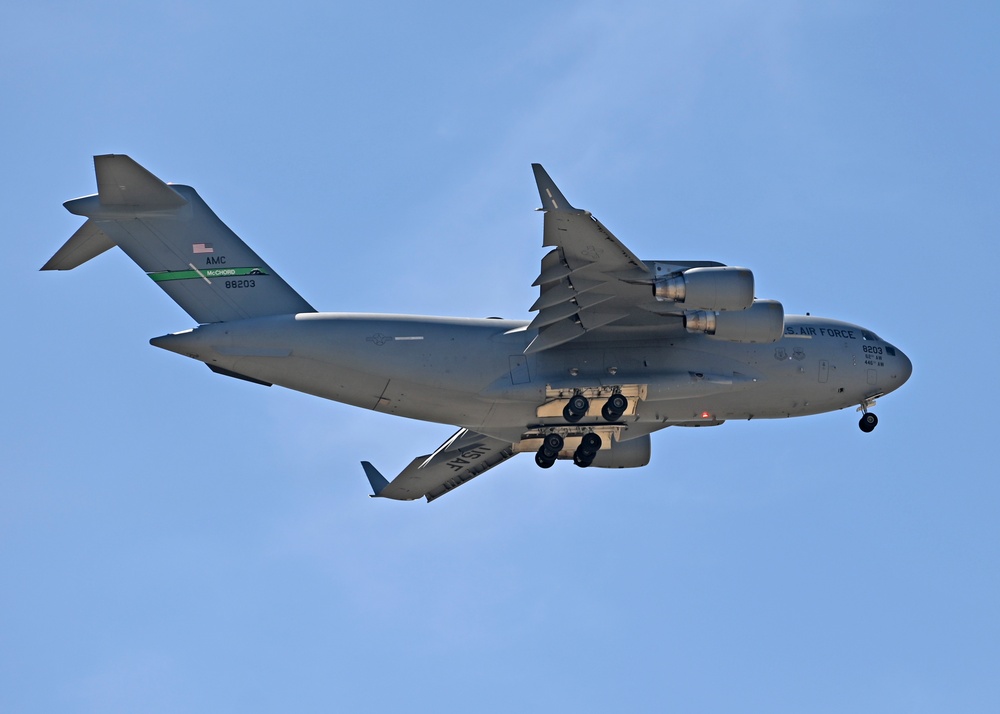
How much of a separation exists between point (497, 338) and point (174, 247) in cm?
417

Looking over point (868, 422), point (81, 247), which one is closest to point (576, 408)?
point (868, 422)

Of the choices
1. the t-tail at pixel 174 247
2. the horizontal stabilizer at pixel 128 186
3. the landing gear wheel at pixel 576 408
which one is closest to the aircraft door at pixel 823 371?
the landing gear wheel at pixel 576 408

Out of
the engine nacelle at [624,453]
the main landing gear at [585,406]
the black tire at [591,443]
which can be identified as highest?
the engine nacelle at [624,453]

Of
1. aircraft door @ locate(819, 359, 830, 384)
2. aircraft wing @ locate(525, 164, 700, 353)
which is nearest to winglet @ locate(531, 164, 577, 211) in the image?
aircraft wing @ locate(525, 164, 700, 353)

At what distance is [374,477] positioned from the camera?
23.2 m

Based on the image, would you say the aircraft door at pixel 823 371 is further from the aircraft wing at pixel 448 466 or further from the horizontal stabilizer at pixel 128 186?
the horizontal stabilizer at pixel 128 186

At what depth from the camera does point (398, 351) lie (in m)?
18.5

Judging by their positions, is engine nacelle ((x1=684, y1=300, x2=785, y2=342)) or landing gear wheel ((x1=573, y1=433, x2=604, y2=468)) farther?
landing gear wheel ((x1=573, y1=433, x2=604, y2=468))

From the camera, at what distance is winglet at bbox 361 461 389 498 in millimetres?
23109

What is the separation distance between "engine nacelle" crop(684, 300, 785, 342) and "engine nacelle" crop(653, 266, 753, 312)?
61cm

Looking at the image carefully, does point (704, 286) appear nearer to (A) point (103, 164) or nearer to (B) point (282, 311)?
(B) point (282, 311)

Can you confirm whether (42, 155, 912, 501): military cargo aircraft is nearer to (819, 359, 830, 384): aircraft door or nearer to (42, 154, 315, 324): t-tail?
(42, 154, 315, 324): t-tail

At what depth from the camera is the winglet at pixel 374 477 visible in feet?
75.8

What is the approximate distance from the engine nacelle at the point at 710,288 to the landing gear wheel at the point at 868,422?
391 cm
